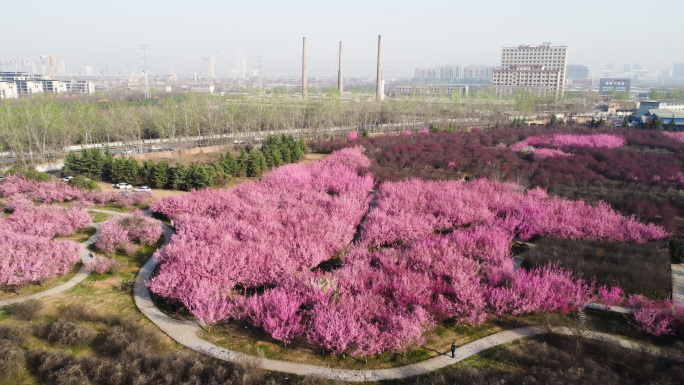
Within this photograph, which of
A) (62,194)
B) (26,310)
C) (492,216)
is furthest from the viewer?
(62,194)

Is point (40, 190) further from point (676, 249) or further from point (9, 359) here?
point (676, 249)

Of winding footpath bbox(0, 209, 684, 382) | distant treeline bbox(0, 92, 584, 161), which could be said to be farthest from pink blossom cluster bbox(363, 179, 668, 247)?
distant treeline bbox(0, 92, 584, 161)

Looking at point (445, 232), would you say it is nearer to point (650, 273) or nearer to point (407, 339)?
point (650, 273)

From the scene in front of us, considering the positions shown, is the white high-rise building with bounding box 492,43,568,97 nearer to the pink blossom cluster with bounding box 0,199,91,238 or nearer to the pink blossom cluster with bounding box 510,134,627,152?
the pink blossom cluster with bounding box 510,134,627,152

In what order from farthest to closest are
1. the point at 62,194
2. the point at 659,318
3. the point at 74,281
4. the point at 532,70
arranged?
the point at 532,70
the point at 62,194
the point at 74,281
the point at 659,318

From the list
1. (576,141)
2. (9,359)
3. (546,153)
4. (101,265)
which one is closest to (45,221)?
(101,265)

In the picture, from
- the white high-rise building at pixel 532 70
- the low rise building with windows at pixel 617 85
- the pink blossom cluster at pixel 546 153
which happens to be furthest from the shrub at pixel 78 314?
the low rise building with windows at pixel 617 85

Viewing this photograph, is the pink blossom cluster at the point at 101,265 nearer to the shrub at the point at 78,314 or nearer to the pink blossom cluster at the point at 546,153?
the shrub at the point at 78,314
